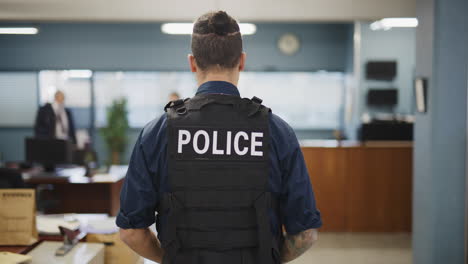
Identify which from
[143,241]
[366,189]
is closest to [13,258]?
[143,241]

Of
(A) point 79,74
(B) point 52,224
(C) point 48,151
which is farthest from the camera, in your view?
(A) point 79,74

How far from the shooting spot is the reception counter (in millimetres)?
5277

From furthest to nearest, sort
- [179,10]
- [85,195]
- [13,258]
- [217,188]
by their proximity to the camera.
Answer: [85,195] < [179,10] < [13,258] < [217,188]

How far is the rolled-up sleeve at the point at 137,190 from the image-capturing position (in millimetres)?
1300

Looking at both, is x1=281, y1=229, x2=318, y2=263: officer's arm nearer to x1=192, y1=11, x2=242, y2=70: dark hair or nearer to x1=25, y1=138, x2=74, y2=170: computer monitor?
x1=192, y1=11, x2=242, y2=70: dark hair

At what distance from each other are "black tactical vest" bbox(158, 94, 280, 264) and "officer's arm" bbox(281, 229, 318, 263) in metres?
0.13

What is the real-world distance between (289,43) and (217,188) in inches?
300

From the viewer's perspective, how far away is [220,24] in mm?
1306

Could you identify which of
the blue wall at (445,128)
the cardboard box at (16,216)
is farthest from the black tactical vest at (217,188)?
the blue wall at (445,128)

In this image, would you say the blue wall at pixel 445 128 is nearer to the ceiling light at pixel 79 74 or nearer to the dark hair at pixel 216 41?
the dark hair at pixel 216 41

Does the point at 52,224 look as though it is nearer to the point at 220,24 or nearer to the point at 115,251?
the point at 115,251

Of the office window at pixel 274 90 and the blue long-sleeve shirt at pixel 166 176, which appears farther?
the office window at pixel 274 90

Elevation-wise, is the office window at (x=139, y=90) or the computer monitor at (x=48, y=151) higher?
the office window at (x=139, y=90)

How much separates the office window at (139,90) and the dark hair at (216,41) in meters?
7.42
